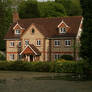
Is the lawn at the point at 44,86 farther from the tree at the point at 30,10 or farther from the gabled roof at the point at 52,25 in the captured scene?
the tree at the point at 30,10

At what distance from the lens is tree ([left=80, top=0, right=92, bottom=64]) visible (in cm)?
4131

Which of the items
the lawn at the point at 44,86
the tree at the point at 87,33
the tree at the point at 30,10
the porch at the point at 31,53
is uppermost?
the tree at the point at 30,10

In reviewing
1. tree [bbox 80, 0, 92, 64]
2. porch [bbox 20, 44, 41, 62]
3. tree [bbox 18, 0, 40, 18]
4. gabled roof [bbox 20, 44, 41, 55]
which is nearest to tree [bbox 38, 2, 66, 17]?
tree [bbox 18, 0, 40, 18]

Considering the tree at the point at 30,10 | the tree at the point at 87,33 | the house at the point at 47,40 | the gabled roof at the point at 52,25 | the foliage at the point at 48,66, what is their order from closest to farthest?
the tree at the point at 87,33 < the foliage at the point at 48,66 < the house at the point at 47,40 < the gabled roof at the point at 52,25 < the tree at the point at 30,10

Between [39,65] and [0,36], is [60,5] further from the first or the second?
[39,65]

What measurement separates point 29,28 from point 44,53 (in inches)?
251

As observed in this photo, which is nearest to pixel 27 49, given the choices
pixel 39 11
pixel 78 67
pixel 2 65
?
pixel 2 65

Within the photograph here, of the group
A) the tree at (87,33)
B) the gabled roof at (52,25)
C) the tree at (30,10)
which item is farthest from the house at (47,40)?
the tree at (30,10)

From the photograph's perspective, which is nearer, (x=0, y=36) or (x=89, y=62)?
(x=89, y=62)

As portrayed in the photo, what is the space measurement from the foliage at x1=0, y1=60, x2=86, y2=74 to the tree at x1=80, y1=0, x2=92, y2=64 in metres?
3.27

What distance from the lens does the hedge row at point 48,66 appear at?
46125 mm

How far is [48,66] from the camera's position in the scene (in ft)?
158

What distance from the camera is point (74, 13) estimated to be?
10675 centimetres

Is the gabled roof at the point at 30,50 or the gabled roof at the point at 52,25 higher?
the gabled roof at the point at 52,25
